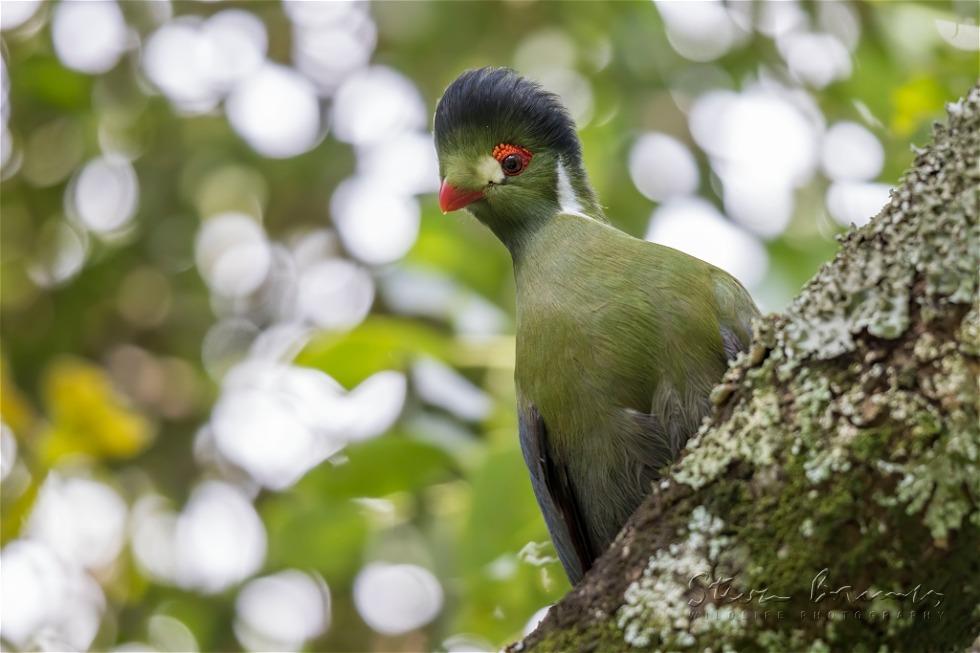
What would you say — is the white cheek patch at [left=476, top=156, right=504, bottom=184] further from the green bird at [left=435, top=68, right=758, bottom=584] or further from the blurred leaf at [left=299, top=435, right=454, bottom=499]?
the blurred leaf at [left=299, top=435, right=454, bottom=499]

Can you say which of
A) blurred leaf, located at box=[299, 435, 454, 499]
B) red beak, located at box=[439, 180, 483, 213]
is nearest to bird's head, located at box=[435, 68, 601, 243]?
red beak, located at box=[439, 180, 483, 213]

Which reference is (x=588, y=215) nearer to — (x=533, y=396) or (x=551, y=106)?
(x=551, y=106)

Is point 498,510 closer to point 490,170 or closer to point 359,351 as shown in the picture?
point 359,351

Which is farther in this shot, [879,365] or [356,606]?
[356,606]

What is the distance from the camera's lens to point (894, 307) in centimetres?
176

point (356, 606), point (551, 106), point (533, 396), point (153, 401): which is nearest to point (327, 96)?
point (153, 401)

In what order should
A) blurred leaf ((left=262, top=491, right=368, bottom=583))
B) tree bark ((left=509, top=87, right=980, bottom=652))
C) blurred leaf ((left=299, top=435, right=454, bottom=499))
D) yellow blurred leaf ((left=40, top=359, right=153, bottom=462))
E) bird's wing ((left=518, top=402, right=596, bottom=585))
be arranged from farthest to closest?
yellow blurred leaf ((left=40, top=359, right=153, bottom=462)) → blurred leaf ((left=262, top=491, right=368, bottom=583)) → blurred leaf ((left=299, top=435, right=454, bottom=499)) → bird's wing ((left=518, top=402, right=596, bottom=585)) → tree bark ((left=509, top=87, right=980, bottom=652))

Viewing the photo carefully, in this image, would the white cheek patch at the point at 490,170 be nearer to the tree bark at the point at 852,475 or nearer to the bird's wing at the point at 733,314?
the bird's wing at the point at 733,314

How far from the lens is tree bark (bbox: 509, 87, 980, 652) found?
5.52ft

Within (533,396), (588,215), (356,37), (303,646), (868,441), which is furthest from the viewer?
(356,37)

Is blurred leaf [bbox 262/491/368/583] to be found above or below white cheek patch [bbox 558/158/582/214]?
below

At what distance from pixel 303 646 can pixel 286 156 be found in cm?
262
